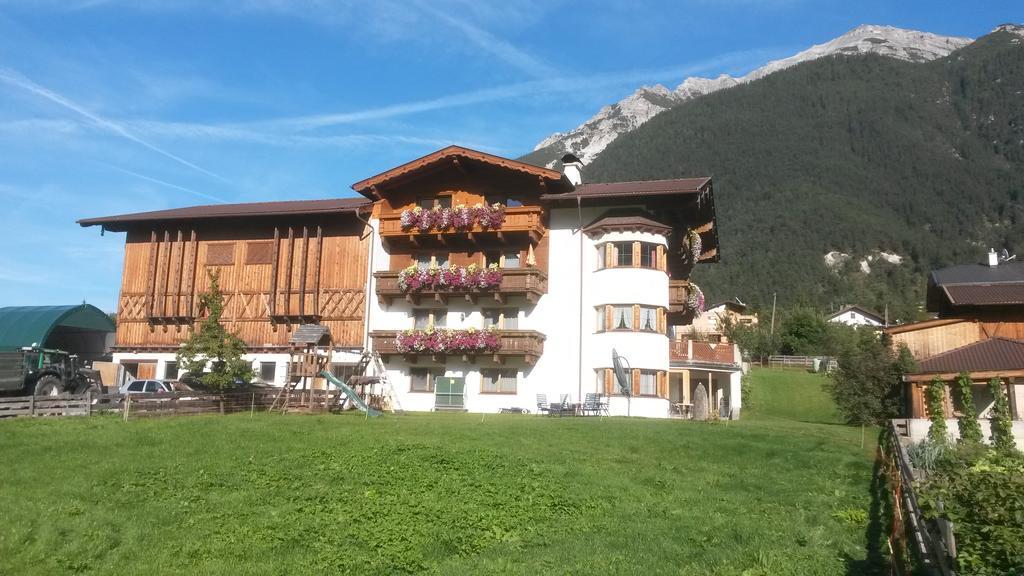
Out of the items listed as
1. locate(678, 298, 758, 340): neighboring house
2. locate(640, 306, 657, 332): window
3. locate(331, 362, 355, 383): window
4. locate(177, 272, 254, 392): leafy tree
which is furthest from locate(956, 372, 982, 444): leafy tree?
locate(678, 298, 758, 340): neighboring house

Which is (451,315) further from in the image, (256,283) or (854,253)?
(854,253)

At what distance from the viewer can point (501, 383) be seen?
37.8 meters

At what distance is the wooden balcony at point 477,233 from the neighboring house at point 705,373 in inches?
325

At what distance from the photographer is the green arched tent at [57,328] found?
1852 inches

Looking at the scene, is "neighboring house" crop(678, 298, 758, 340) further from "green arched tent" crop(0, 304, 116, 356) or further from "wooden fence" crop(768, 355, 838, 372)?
"green arched tent" crop(0, 304, 116, 356)

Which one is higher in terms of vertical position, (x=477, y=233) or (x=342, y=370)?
(x=477, y=233)

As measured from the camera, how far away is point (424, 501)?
52.3ft

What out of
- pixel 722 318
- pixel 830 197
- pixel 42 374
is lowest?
pixel 42 374

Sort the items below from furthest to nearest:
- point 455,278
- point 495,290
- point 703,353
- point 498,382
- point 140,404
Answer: point 703,353
point 498,382
point 455,278
point 495,290
point 140,404

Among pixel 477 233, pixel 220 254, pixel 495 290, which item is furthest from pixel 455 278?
pixel 220 254

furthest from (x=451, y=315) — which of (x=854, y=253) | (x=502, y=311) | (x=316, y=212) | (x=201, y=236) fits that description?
(x=854, y=253)

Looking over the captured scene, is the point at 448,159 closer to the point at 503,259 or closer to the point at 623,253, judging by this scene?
the point at 503,259

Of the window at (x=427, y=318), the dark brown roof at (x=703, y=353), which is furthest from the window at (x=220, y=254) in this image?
the dark brown roof at (x=703, y=353)

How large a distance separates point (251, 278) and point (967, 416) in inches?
1231
